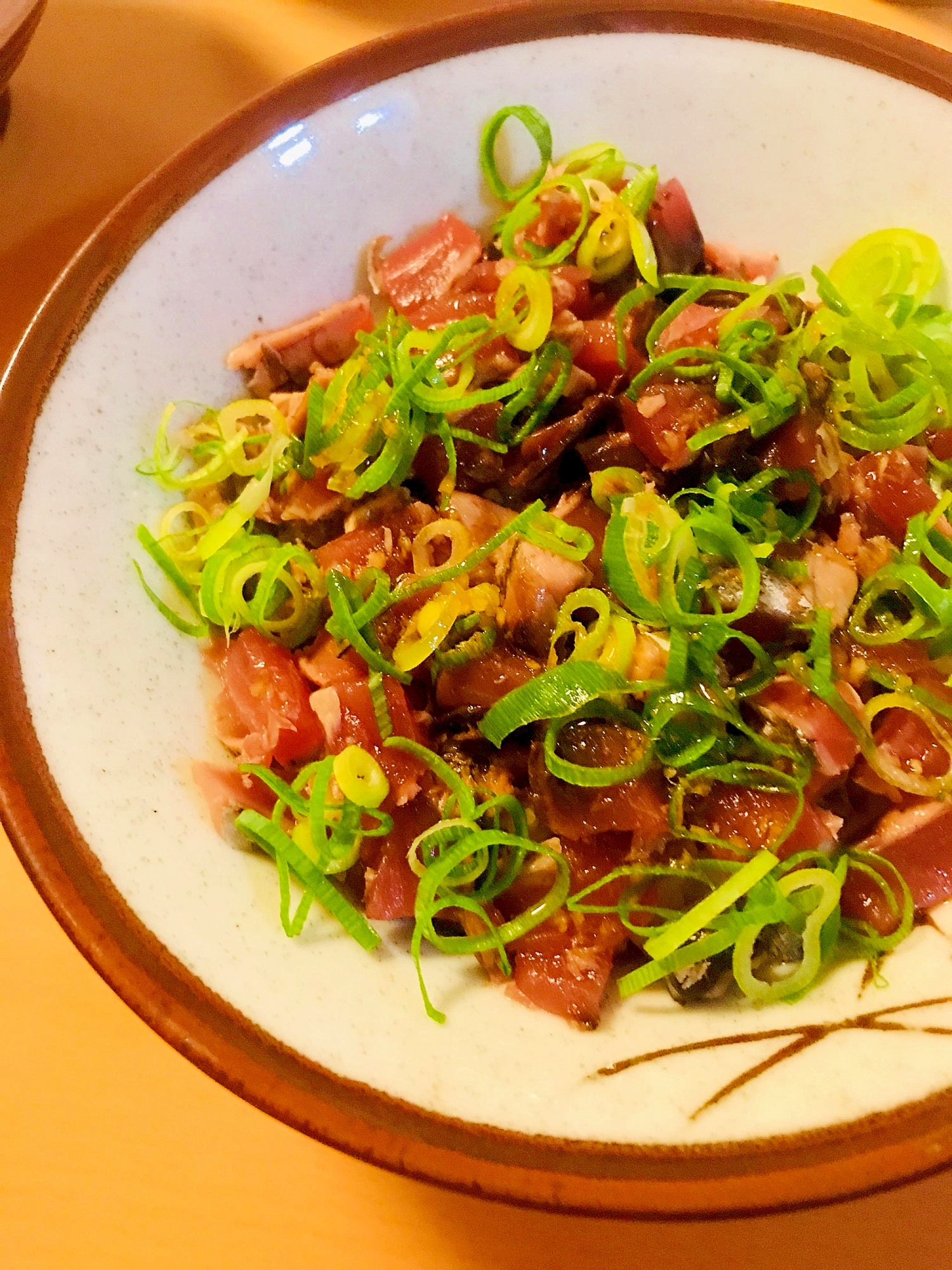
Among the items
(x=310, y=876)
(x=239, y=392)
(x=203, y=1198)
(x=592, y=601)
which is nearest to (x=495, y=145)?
(x=239, y=392)

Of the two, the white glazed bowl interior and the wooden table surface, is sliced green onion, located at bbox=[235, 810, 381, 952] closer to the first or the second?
the white glazed bowl interior

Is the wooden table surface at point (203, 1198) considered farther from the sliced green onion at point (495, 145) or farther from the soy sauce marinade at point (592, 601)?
the sliced green onion at point (495, 145)

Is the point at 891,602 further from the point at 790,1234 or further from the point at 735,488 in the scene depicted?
the point at 790,1234

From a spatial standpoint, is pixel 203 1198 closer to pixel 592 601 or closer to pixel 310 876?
pixel 310 876

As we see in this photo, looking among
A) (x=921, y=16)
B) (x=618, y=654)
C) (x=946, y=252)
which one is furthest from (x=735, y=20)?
(x=618, y=654)

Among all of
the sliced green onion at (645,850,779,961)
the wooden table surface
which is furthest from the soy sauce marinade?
the wooden table surface

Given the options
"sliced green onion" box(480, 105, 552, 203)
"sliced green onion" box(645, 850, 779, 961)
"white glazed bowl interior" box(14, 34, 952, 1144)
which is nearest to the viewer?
"white glazed bowl interior" box(14, 34, 952, 1144)
